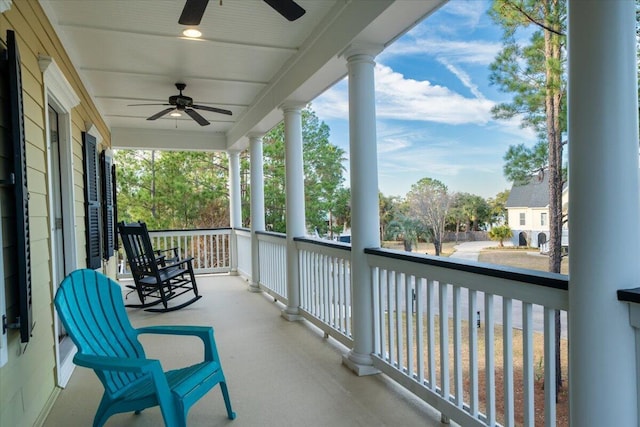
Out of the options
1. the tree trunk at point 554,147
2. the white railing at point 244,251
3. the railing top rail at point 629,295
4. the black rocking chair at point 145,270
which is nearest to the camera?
the railing top rail at point 629,295

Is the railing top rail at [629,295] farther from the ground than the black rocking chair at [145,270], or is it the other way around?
the railing top rail at [629,295]

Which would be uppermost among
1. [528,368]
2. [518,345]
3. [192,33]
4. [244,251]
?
[192,33]

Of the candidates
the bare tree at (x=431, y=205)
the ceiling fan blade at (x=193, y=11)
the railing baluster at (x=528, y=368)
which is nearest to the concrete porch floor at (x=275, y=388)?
the railing baluster at (x=528, y=368)

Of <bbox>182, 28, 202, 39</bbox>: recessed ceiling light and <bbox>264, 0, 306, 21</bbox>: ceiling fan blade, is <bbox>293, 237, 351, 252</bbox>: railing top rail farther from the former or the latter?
<bbox>182, 28, 202, 39</bbox>: recessed ceiling light

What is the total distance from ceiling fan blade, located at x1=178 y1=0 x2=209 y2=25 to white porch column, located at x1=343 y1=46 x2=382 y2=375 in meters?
1.08

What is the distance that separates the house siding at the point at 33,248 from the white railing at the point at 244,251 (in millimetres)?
4114

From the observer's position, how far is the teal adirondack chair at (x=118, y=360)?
1835 mm

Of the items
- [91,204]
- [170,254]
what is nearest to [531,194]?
[91,204]

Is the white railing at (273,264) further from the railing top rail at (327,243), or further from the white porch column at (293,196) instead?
the railing top rail at (327,243)

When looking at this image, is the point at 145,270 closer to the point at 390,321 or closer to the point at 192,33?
the point at 192,33

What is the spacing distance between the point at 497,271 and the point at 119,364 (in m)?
1.73

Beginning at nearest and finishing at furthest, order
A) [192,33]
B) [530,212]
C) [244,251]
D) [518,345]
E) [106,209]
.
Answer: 1. [530,212]
2. [518,345]
3. [192,33]
4. [106,209]
5. [244,251]

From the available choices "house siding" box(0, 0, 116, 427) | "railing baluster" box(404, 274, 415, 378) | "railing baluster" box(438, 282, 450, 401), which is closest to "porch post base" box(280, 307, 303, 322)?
"railing baluster" box(404, 274, 415, 378)

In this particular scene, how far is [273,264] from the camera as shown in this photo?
5332mm
